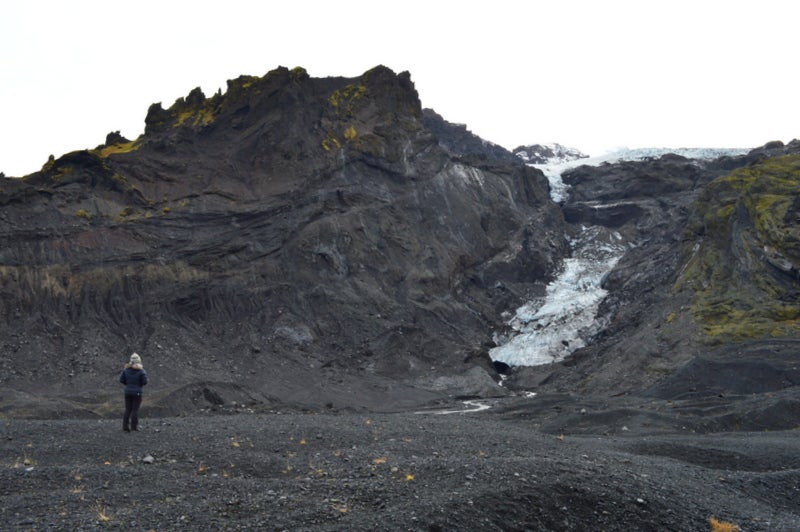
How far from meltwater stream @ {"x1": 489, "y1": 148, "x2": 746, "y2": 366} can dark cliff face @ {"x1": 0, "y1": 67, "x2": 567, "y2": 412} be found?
2.73 metres

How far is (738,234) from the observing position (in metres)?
61.0

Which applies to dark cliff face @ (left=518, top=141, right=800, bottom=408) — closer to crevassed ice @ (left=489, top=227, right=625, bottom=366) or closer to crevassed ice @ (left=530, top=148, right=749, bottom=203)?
crevassed ice @ (left=489, top=227, right=625, bottom=366)

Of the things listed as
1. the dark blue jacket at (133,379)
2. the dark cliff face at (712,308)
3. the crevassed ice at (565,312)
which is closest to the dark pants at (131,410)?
the dark blue jacket at (133,379)

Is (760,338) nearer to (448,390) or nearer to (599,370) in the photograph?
(599,370)

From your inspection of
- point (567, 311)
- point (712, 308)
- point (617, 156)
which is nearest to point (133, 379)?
point (712, 308)

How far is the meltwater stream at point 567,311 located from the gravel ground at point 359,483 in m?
49.6

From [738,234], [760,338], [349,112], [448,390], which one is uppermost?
[349,112]

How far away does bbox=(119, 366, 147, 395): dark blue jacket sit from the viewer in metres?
18.1

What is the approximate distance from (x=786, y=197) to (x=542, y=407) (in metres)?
32.7

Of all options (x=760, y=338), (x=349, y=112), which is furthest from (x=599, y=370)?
(x=349, y=112)

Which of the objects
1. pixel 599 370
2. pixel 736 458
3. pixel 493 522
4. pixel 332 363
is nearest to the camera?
pixel 493 522

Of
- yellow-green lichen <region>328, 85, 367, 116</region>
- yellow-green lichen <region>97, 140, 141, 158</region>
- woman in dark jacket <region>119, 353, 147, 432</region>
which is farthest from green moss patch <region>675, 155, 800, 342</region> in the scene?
yellow-green lichen <region>97, 140, 141, 158</region>

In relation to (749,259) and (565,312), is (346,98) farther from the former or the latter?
(749,259)

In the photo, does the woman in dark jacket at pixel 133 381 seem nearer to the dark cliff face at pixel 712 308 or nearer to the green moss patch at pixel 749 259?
the dark cliff face at pixel 712 308
